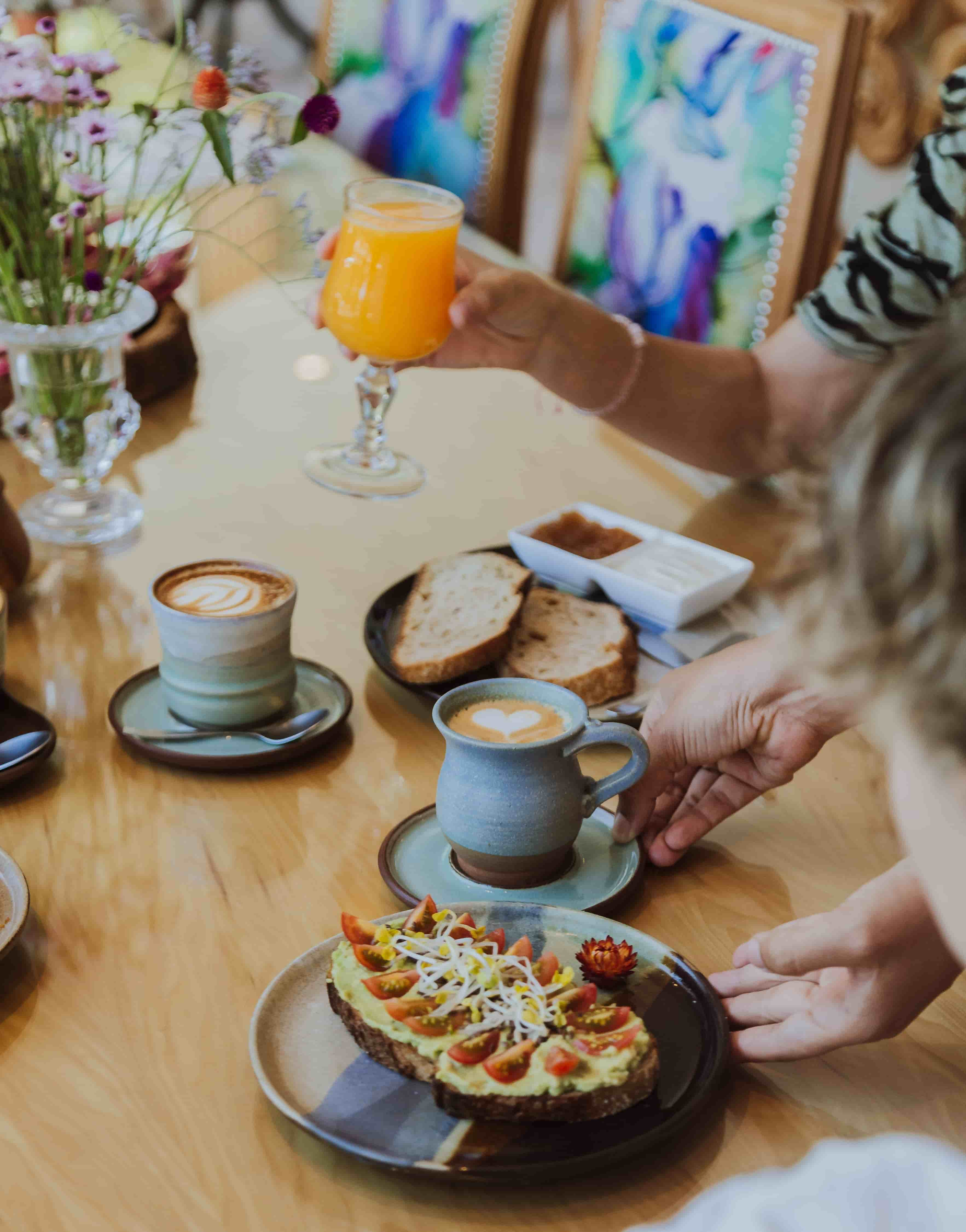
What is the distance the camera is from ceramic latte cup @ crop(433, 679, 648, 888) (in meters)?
0.82

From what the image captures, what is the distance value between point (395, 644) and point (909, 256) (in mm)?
768

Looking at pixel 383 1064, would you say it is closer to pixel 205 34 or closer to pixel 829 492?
pixel 829 492

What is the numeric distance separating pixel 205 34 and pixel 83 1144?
15.9 ft

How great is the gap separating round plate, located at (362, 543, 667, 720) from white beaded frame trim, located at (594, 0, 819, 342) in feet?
2.42

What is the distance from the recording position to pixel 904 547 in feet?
1.17

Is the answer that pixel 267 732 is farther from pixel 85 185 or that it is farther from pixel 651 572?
pixel 85 185

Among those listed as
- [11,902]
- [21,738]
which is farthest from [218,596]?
[11,902]

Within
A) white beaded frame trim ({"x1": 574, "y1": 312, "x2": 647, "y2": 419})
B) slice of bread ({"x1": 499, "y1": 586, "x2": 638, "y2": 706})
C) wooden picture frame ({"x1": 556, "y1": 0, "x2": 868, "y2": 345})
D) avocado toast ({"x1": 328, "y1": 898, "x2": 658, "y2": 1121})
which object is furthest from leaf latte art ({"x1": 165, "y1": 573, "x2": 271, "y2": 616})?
wooden picture frame ({"x1": 556, "y1": 0, "x2": 868, "y2": 345})

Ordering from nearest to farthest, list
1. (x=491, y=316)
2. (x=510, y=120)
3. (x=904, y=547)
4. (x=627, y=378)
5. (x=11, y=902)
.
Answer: (x=904, y=547), (x=11, y=902), (x=491, y=316), (x=627, y=378), (x=510, y=120)

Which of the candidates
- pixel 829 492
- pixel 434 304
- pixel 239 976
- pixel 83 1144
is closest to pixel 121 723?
pixel 239 976

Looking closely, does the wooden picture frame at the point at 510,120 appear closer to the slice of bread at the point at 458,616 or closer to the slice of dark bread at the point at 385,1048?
the slice of bread at the point at 458,616

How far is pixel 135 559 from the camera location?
4.14ft

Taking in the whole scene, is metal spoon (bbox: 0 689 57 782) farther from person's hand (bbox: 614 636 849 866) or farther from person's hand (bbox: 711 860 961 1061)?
person's hand (bbox: 711 860 961 1061)

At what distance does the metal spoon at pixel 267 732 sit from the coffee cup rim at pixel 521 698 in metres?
0.15
